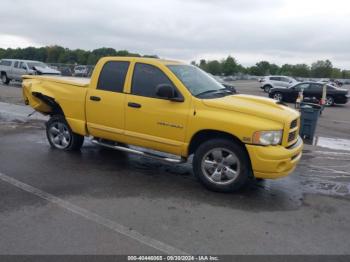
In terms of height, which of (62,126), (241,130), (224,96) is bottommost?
(62,126)

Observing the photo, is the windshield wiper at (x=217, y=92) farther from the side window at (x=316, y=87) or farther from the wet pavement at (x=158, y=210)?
the side window at (x=316, y=87)

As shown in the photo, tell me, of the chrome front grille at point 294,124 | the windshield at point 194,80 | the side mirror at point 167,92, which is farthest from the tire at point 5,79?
the chrome front grille at point 294,124

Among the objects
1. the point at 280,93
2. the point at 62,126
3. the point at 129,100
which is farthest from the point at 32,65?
the point at 129,100

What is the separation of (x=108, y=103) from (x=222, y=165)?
2238 mm

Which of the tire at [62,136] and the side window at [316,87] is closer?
the tire at [62,136]

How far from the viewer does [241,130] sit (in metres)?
5.10

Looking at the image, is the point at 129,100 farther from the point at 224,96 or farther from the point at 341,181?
the point at 341,181

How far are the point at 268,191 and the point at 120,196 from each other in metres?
2.20

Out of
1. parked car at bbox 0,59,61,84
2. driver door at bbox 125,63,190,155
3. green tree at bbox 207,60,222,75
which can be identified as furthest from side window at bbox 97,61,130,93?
green tree at bbox 207,60,222,75

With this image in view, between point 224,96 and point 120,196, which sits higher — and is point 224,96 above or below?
above

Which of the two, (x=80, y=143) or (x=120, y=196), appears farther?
(x=80, y=143)

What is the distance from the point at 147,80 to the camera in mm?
6047

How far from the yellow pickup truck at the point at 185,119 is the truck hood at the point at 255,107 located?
0.01m

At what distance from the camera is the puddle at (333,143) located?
369 inches
